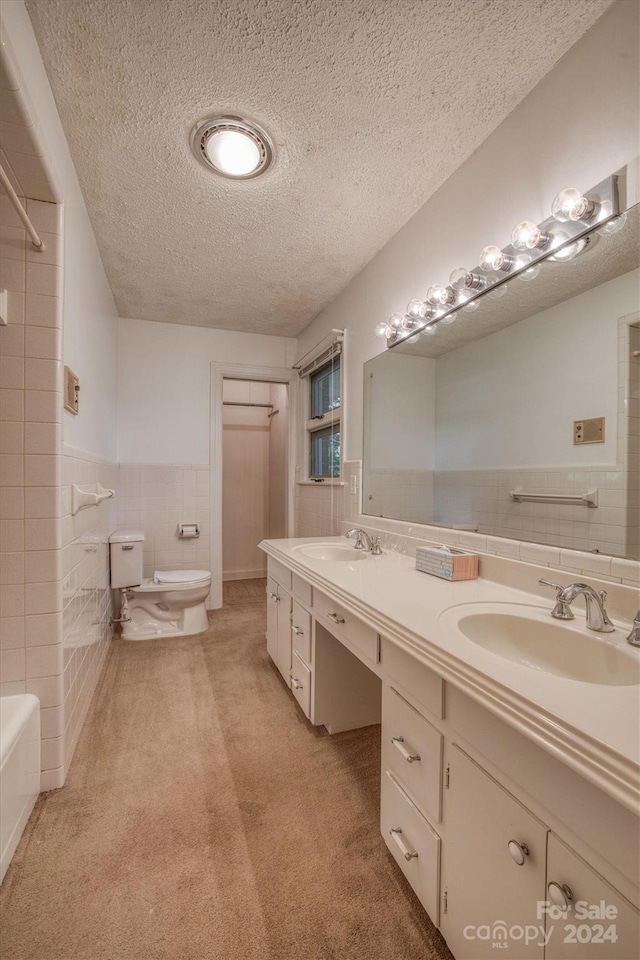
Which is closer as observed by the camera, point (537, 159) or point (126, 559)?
point (537, 159)

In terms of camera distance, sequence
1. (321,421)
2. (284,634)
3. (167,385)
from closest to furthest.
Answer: (284,634) → (321,421) → (167,385)

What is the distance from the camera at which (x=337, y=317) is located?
2850 millimetres

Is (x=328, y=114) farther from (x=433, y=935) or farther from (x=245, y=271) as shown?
(x=433, y=935)

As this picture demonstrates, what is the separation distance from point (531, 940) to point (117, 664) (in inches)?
96.6

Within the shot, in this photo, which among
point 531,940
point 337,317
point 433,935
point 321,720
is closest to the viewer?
point 531,940

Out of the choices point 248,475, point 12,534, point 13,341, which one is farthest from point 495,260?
point 248,475

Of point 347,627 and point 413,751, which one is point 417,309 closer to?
point 347,627

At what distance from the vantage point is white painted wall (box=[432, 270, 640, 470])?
3.65ft

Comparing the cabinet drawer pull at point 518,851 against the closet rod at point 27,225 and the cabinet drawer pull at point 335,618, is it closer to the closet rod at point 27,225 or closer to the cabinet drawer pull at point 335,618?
the cabinet drawer pull at point 335,618

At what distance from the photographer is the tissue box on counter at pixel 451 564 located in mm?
1437

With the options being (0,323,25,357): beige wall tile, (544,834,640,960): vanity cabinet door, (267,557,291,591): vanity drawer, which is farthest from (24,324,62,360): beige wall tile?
(544,834,640,960): vanity cabinet door

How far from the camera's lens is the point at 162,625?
3006 millimetres

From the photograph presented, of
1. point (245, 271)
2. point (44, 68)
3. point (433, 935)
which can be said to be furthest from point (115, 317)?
point (433, 935)

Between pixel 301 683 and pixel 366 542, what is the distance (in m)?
0.75
